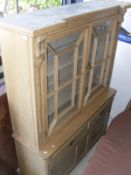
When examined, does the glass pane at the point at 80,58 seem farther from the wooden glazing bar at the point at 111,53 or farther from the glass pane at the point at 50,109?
the wooden glazing bar at the point at 111,53

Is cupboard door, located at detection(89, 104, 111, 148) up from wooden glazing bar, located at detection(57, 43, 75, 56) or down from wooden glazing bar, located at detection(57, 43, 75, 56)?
down

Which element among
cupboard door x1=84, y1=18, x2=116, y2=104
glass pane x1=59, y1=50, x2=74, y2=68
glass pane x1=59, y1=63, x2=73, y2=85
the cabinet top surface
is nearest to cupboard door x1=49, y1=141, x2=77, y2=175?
cupboard door x1=84, y1=18, x2=116, y2=104

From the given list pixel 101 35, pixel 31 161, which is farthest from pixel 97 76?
pixel 31 161

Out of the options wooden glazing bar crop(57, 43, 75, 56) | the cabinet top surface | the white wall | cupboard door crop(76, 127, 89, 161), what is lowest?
cupboard door crop(76, 127, 89, 161)

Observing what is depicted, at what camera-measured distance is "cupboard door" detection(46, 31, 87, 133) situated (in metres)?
1.08

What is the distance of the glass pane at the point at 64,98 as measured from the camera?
131cm

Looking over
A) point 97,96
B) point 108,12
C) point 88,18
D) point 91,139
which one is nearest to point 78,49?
point 88,18

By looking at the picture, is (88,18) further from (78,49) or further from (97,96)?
(97,96)

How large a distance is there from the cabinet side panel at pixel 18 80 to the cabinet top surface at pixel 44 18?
0.14ft

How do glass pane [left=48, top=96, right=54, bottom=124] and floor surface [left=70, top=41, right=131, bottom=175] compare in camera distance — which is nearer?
glass pane [left=48, top=96, right=54, bottom=124]

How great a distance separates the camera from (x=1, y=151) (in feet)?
4.72

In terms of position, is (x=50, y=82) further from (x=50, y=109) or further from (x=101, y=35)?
(x=101, y=35)

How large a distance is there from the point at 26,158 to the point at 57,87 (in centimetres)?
62

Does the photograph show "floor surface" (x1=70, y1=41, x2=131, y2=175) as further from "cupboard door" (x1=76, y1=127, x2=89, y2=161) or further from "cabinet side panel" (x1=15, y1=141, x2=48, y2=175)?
"cabinet side panel" (x1=15, y1=141, x2=48, y2=175)
